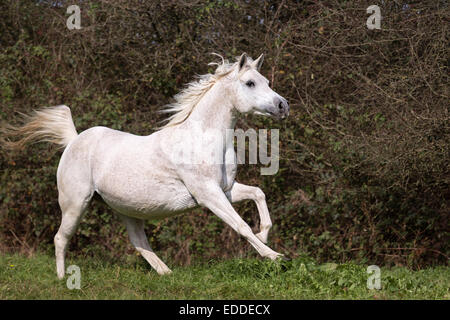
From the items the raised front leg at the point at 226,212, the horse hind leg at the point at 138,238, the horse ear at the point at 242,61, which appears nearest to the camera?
the raised front leg at the point at 226,212

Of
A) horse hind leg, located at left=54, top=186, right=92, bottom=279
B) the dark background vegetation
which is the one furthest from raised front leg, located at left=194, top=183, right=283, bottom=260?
the dark background vegetation

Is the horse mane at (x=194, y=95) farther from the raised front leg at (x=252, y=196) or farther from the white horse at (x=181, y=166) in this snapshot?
the raised front leg at (x=252, y=196)

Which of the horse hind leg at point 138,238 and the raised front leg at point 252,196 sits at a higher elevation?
the raised front leg at point 252,196

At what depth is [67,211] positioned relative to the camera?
6012 millimetres

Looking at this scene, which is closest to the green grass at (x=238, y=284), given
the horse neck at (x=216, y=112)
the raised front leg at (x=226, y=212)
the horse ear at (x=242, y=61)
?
the raised front leg at (x=226, y=212)

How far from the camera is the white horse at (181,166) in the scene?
5367 millimetres

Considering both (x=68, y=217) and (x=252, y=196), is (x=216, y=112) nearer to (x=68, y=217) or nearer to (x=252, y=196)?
(x=252, y=196)

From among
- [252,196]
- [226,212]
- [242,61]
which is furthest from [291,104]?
[226,212]

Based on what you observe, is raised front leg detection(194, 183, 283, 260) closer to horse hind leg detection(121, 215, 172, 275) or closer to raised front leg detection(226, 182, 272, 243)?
raised front leg detection(226, 182, 272, 243)

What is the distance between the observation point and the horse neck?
18.2 feet

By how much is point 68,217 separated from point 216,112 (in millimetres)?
1861

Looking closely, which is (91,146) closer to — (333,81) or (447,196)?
(333,81)

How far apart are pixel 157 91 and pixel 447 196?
450cm

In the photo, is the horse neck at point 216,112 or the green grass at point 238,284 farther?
the horse neck at point 216,112
